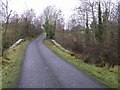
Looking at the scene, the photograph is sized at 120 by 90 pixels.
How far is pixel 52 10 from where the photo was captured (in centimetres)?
9081

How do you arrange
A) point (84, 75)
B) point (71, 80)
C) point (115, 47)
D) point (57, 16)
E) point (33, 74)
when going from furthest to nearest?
point (57, 16)
point (115, 47)
point (33, 74)
point (84, 75)
point (71, 80)

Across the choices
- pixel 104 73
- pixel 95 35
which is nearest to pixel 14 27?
pixel 95 35

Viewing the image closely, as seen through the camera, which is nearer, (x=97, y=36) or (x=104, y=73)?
(x=104, y=73)

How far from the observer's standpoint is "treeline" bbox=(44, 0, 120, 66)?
80.2ft

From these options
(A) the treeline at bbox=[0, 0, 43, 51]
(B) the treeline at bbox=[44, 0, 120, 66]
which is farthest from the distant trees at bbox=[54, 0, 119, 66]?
(A) the treeline at bbox=[0, 0, 43, 51]

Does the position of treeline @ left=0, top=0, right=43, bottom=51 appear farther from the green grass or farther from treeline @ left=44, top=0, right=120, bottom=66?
the green grass

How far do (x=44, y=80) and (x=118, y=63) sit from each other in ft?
36.3

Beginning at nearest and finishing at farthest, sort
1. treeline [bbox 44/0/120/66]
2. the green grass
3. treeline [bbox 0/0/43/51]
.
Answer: the green grass
treeline [bbox 44/0/120/66]
treeline [bbox 0/0/43/51]

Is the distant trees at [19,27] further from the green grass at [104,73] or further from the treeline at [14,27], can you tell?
the green grass at [104,73]

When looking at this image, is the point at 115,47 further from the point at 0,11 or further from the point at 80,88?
the point at 0,11

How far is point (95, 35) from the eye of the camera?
43625 mm

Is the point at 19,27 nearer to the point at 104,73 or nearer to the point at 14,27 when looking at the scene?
the point at 14,27

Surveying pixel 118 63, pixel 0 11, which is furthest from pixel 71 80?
pixel 0 11

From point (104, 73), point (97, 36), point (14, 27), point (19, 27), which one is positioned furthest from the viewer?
point (19, 27)
